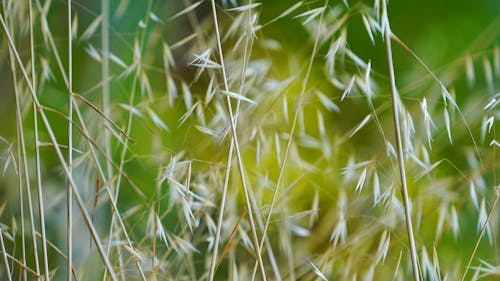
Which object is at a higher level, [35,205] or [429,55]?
[429,55]

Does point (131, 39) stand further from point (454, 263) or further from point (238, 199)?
point (454, 263)

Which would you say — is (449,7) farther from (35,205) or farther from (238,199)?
(35,205)

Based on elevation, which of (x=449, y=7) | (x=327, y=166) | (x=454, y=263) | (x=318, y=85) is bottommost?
(x=454, y=263)

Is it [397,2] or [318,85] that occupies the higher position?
[397,2]

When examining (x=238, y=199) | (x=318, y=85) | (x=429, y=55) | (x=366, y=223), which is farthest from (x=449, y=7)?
(x=238, y=199)

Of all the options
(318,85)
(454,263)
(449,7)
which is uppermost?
(449,7)

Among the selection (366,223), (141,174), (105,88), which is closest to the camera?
(105,88)

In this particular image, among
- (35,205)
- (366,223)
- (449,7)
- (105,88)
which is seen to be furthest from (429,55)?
(35,205)

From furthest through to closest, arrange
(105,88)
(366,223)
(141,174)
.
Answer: (141,174)
(366,223)
(105,88)

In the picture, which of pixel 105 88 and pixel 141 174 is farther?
pixel 141 174
